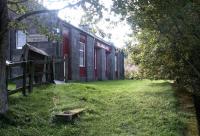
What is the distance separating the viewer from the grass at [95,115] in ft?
34.6

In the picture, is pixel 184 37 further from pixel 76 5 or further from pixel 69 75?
pixel 69 75

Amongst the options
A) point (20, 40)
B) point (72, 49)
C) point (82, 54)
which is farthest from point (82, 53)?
point (20, 40)

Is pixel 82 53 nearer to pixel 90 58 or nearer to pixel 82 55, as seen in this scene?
pixel 82 55

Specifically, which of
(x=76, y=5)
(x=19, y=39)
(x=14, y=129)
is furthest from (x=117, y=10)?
(x=19, y=39)

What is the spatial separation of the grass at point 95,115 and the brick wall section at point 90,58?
1480cm

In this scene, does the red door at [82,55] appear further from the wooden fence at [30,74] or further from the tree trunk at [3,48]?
the tree trunk at [3,48]

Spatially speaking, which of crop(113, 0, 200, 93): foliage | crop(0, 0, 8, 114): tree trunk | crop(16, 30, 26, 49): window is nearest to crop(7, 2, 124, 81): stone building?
crop(16, 30, 26, 49): window

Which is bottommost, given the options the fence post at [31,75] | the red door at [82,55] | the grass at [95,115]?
the grass at [95,115]

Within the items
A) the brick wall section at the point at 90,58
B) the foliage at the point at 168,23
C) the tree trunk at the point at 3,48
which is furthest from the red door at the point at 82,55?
the tree trunk at the point at 3,48

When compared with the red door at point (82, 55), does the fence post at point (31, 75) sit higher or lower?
lower

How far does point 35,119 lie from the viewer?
11180 mm

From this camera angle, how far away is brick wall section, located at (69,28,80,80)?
27.0 metres

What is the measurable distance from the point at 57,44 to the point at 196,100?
9454 mm

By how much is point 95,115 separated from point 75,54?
1567 centimetres
